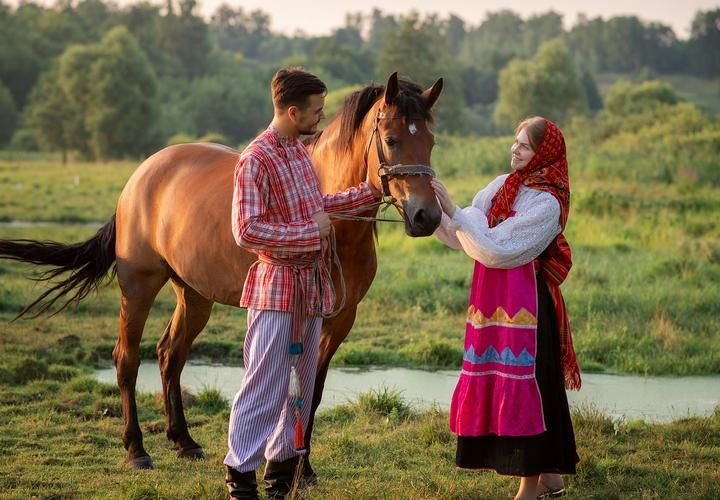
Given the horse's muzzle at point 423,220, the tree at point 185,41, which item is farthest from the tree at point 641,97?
the horse's muzzle at point 423,220

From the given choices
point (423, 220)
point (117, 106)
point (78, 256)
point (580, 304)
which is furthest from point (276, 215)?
point (117, 106)

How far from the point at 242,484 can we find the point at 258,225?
111cm

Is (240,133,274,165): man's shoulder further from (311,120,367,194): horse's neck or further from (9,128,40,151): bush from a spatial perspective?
(9,128,40,151): bush

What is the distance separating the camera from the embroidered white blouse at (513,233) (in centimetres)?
414

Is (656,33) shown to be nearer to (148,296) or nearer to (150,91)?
(150,91)

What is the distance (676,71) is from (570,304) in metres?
102

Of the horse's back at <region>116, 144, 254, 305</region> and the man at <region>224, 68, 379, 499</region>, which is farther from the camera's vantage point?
the horse's back at <region>116, 144, 254, 305</region>

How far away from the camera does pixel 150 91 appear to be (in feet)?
181

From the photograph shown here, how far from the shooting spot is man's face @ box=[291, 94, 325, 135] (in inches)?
157

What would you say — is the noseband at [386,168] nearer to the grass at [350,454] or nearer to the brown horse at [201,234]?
the brown horse at [201,234]

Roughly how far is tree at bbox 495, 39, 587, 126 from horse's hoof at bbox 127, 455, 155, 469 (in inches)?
2299

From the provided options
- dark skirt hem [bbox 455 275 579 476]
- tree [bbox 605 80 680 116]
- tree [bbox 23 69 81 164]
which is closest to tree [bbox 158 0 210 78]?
tree [bbox 23 69 81 164]

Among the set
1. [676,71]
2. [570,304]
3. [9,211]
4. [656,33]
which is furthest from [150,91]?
[656,33]

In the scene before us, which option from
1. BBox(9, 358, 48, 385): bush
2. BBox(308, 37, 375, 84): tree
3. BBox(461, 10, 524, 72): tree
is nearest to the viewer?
BBox(9, 358, 48, 385): bush
